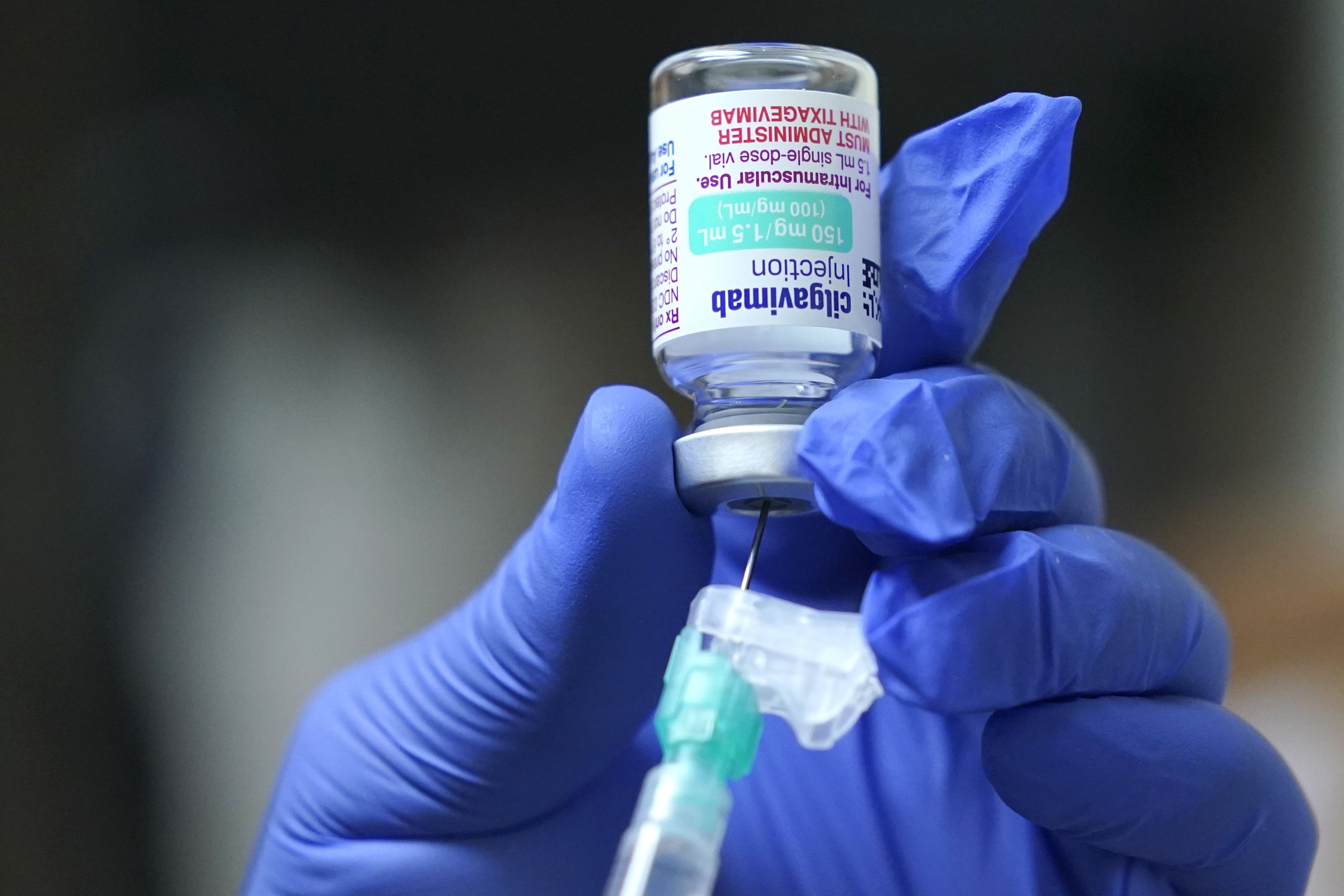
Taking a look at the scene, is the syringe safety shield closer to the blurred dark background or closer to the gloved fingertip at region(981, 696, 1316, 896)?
the gloved fingertip at region(981, 696, 1316, 896)

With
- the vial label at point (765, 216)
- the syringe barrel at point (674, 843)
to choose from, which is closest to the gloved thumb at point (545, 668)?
the vial label at point (765, 216)

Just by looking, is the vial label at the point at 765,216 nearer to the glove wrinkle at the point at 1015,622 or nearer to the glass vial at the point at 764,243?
the glass vial at the point at 764,243

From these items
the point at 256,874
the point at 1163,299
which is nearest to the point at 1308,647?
the point at 1163,299

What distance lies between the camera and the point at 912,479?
25.4 inches

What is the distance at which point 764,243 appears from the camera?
0.67 meters

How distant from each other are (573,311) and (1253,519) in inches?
45.2

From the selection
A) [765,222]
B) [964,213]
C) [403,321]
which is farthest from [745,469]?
[403,321]

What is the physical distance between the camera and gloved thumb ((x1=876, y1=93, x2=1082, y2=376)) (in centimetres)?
75

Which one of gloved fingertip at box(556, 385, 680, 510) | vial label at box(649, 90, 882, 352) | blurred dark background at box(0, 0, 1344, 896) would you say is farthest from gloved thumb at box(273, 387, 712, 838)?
blurred dark background at box(0, 0, 1344, 896)

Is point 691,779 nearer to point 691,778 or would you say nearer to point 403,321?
point 691,778

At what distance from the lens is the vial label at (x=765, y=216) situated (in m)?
0.67

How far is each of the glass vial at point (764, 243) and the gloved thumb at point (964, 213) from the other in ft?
0.20

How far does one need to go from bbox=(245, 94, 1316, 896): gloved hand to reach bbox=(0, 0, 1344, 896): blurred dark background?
28.5 inches

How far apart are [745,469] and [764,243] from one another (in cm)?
15
